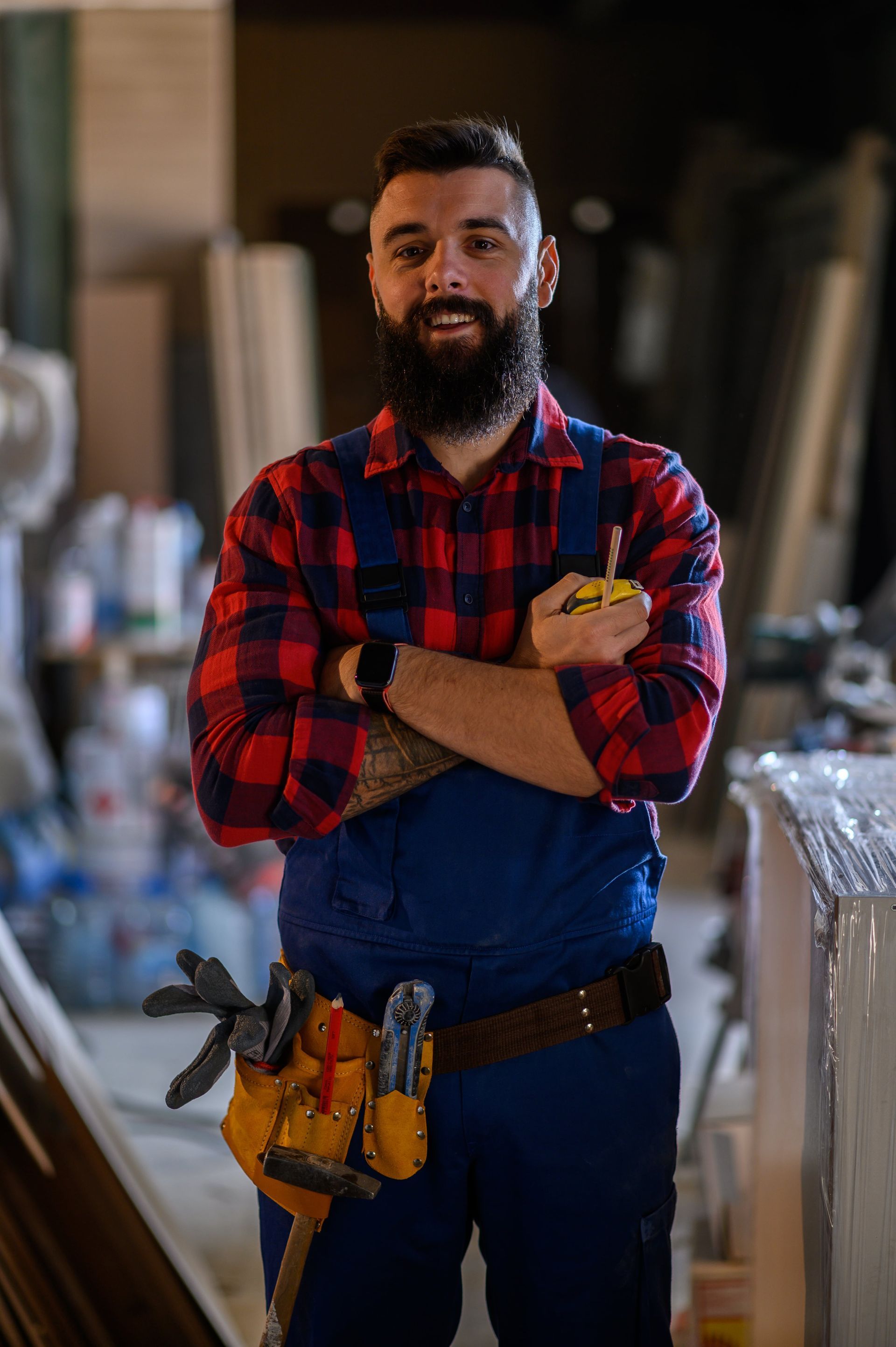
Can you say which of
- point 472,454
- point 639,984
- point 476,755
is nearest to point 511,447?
point 472,454

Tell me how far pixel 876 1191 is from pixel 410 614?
86 centimetres

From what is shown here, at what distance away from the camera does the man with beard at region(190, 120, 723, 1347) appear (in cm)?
135

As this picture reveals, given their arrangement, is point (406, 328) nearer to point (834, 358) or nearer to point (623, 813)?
point (623, 813)

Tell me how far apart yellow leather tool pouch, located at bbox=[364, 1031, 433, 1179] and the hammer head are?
3 cm

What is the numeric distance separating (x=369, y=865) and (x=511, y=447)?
549mm

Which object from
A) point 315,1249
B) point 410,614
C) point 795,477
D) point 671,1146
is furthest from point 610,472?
point 795,477

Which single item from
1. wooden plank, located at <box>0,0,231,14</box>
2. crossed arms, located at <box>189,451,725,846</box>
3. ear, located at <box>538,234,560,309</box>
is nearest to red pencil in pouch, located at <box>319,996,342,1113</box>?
crossed arms, located at <box>189,451,725,846</box>

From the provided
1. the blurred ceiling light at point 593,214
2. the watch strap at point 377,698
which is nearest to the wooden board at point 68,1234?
the watch strap at point 377,698

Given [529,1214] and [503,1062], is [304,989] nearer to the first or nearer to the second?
[503,1062]

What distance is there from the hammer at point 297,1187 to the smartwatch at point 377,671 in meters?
0.53

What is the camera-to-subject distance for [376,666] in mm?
1351

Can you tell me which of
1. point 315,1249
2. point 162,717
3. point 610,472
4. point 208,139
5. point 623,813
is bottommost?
point 162,717

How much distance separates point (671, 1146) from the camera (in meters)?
1.47

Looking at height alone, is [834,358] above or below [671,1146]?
above
